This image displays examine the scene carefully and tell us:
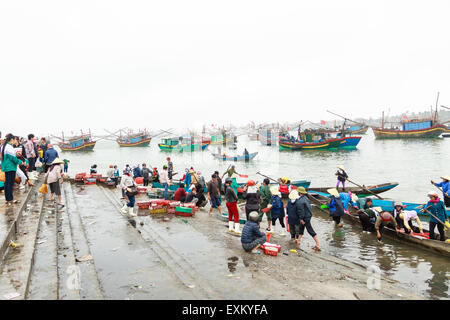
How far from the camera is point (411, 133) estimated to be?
2849 inches

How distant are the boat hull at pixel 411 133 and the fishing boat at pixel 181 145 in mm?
50481

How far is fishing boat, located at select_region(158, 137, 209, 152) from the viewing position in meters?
65.1

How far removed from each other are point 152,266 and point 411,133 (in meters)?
82.8

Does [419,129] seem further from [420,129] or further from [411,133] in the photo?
[411,133]

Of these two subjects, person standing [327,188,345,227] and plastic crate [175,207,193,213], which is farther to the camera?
plastic crate [175,207,193,213]

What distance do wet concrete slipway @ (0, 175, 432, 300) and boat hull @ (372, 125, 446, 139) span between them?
76.6m

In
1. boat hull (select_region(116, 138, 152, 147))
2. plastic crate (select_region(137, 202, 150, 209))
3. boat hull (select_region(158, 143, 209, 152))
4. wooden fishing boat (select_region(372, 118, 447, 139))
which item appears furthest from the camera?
boat hull (select_region(116, 138, 152, 147))

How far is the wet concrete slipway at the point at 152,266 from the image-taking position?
4.17 metres

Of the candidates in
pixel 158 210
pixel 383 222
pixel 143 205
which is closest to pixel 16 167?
pixel 143 205

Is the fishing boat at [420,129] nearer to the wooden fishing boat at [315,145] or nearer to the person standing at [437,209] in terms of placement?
the wooden fishing boat at [315,145]

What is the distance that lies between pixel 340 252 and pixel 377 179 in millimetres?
21183

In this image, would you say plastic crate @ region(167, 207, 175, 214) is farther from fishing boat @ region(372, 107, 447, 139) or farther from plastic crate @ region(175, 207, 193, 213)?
fishing boat @ region(372, 107, 447, 139)

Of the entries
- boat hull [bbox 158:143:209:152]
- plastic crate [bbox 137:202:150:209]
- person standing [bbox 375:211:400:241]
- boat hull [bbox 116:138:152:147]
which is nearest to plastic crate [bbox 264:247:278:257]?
person standing [bbox 375:211:400:241]

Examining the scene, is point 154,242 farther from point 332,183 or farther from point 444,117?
point 444,117
